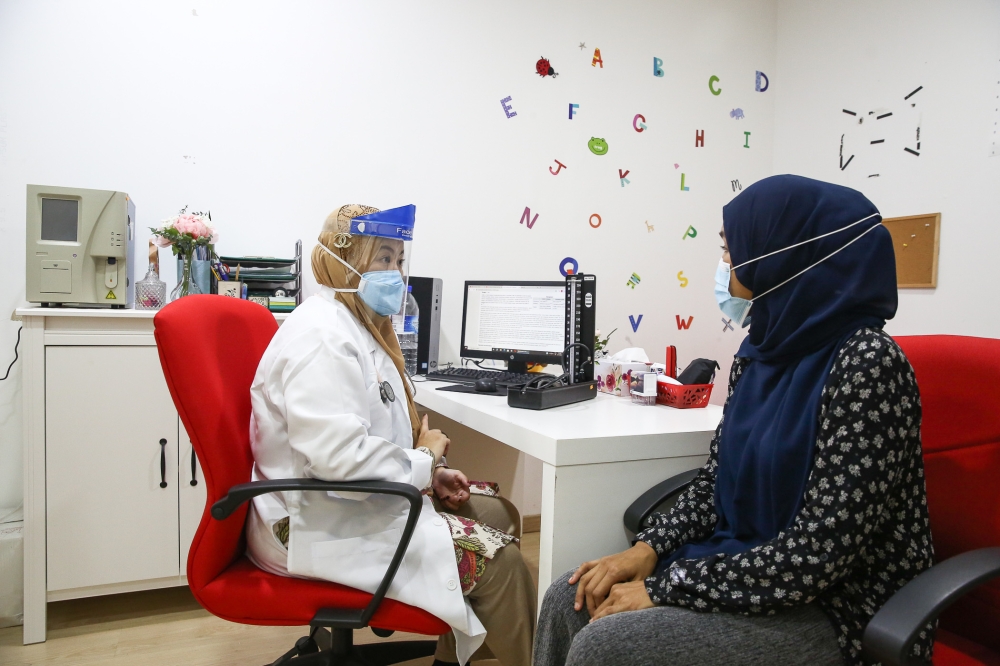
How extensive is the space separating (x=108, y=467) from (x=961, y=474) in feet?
7.73

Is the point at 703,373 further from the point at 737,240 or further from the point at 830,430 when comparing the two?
the point at 830,430

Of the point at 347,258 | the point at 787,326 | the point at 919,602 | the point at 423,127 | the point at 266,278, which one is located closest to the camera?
the point at 919,602

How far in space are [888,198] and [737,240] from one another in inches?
87.0

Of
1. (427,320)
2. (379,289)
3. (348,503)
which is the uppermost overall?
(379,289)

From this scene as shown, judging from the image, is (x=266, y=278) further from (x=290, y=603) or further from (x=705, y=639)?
(x=705, y=639)

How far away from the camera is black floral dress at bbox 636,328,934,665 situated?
0.96 m

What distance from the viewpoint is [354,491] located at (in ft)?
3.91

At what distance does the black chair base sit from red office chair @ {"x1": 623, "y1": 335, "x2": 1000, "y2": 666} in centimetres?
68

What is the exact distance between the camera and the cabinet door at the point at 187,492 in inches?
84.4

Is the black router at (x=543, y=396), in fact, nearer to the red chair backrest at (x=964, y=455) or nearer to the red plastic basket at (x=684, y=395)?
the red plastic basket at (x=684, y=395)

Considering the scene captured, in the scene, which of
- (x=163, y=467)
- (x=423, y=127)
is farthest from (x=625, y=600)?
(x=423, y=127)

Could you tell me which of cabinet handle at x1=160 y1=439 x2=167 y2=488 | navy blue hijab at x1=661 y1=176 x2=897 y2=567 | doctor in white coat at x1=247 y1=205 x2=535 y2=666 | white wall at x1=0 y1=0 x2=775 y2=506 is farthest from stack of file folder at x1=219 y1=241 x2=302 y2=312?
navy blue hijab at x1=661 y1=176 x2=897 y2=567

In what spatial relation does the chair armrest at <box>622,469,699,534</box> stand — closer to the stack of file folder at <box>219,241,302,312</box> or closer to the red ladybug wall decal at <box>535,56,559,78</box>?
the stack of file folder at <box>219,241,302,312</box>

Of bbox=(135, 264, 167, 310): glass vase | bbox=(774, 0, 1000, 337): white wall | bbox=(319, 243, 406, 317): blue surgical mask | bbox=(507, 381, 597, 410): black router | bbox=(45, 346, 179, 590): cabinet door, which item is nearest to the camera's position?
bbox=(319, 243, 406, 317): blue surgical mask
